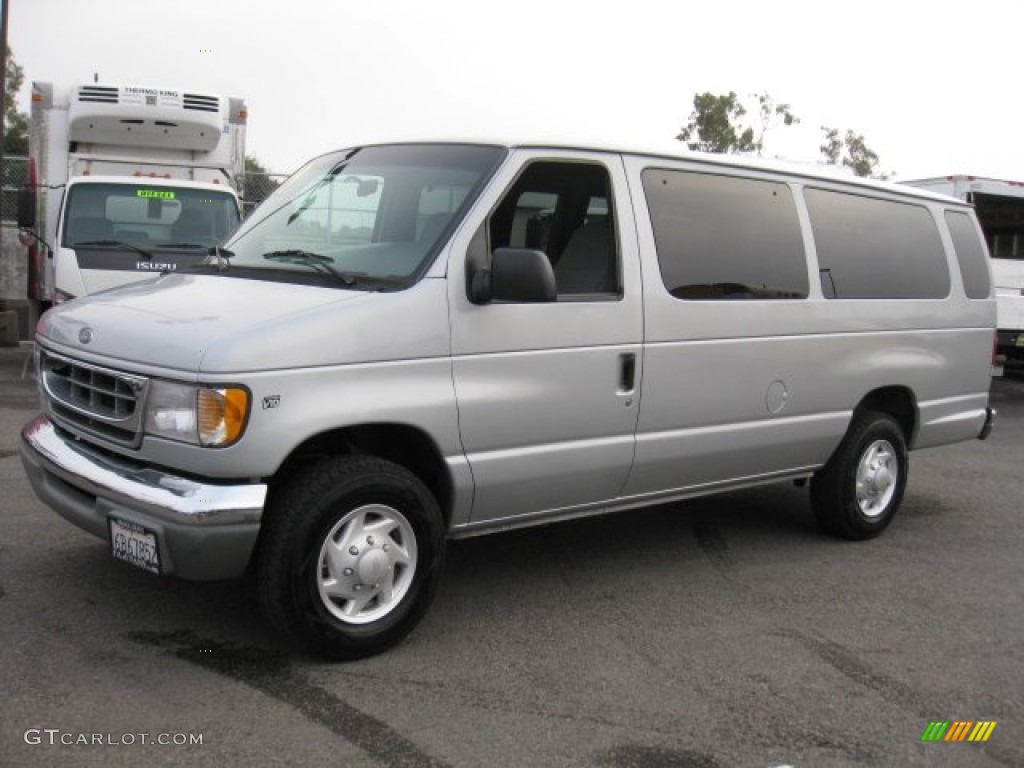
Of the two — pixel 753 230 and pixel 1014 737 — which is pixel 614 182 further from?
pixel 1014 737

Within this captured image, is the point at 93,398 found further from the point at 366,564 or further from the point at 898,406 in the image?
the point at 898,406

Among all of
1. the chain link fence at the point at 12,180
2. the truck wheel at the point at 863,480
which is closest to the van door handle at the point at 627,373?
the truck wheel at the point at 863,480

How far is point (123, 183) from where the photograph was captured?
394 inches

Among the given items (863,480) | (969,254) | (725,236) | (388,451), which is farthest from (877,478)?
(388,451)

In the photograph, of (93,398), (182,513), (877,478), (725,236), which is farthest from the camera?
(877,478)

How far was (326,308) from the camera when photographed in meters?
3.85

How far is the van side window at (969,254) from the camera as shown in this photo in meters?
6.61

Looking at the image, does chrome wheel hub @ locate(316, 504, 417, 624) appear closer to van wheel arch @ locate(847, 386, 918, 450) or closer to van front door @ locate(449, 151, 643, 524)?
van front door @ locate(449, 151, 643, 524)

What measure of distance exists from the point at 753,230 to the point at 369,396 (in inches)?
95.8

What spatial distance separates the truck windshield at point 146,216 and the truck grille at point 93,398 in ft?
18.3

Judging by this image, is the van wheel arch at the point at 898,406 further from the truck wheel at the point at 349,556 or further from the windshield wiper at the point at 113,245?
the windshield wiper at the point at 113,245

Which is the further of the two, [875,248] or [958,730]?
[875,248]

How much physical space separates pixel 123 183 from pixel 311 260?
21.3ft

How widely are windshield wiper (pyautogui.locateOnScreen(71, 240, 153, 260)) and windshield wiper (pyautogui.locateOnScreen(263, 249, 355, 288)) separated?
530cm
